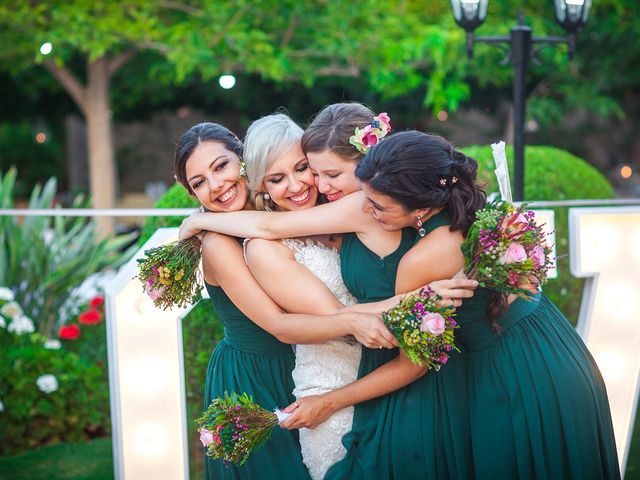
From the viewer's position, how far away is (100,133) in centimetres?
1205

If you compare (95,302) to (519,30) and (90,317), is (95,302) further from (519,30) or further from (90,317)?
(519,30)

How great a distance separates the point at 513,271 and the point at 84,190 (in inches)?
645

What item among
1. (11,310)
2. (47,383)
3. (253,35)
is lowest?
(47,383)

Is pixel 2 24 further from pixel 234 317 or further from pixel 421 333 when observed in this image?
pixel 421 333

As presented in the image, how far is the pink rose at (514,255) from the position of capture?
2.59 metres

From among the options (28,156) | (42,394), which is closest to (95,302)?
(42,394)

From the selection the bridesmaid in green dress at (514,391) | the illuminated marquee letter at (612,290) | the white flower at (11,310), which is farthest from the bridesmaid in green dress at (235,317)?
the white flower at (11,310)

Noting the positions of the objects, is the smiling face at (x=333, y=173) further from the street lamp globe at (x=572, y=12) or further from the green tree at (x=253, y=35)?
the green tree at (x=253, y=35)

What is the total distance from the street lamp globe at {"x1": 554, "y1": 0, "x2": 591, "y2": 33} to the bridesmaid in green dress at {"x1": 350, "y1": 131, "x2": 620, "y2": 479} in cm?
381

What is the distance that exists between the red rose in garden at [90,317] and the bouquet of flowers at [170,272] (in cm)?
328

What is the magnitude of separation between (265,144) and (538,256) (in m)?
1.04

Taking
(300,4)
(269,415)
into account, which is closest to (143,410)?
(269,415)

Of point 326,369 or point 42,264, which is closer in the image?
point 326,369

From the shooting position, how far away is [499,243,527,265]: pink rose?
2586mm
